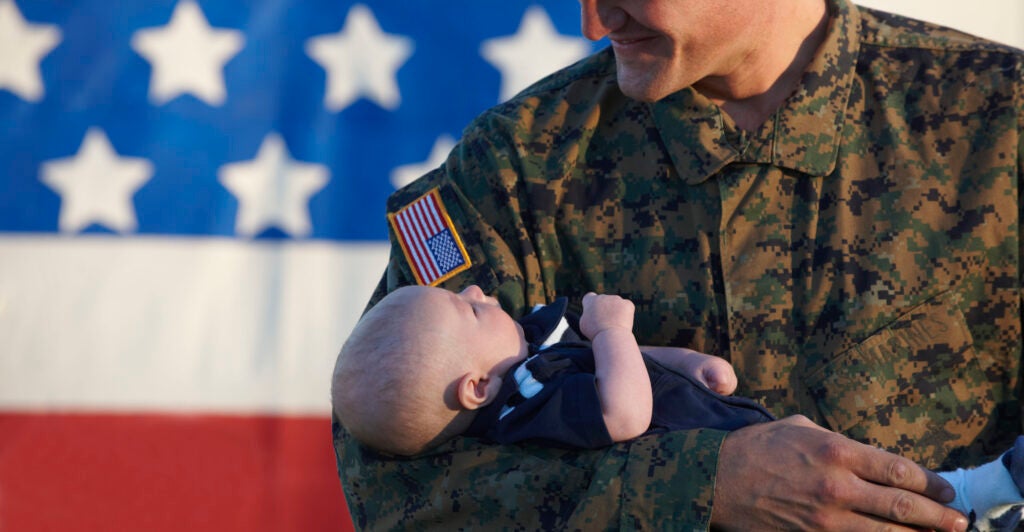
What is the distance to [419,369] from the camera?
187 cm

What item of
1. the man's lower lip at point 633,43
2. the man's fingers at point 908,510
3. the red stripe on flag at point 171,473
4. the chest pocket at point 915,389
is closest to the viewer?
the man's fingers at point 908,510

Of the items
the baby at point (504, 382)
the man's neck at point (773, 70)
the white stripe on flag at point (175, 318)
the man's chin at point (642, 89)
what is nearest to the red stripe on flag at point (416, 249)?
the baby at point (504, 382)

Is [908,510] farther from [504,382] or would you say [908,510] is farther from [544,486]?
[504,382]

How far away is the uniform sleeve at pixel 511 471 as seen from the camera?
1.76 m

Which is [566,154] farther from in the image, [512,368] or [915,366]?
[915,366]

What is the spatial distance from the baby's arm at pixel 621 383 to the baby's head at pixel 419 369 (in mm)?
180

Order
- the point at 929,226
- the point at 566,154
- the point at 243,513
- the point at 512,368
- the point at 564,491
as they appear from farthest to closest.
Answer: the point at 243,513 < the point at 566,154 < the point at 929,226 < the point at 512,368 < the point at 564,491

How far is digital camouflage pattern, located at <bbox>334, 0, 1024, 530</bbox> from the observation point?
6.73 feet

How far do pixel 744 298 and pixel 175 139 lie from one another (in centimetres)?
220

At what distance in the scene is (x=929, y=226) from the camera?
6.91 feet

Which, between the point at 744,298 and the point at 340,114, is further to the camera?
the point at 340,114

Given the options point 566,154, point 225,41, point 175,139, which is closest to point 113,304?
point 175,139

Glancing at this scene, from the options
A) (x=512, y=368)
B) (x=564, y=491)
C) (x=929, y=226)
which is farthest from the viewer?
(x=929, y=226)

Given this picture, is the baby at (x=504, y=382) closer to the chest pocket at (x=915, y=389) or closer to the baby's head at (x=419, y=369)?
the baby's head at (x=419, y=369)
